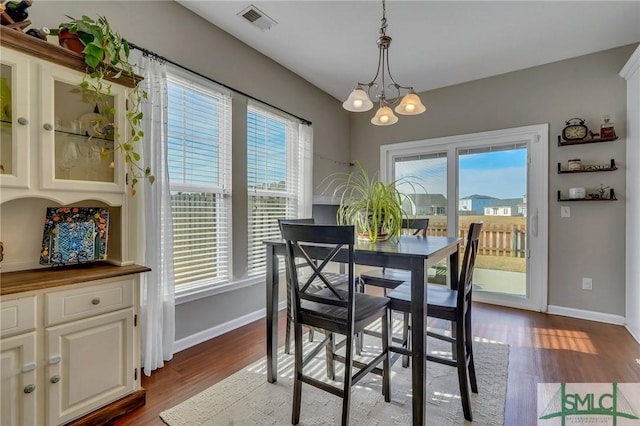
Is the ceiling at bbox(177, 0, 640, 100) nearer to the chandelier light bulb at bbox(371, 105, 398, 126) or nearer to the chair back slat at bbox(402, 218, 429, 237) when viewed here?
the chandelier light bulb at bbox(371, 105, 398, 126)

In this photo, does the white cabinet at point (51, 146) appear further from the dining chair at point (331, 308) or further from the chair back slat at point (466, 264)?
the chair back slat at point (466, 264)

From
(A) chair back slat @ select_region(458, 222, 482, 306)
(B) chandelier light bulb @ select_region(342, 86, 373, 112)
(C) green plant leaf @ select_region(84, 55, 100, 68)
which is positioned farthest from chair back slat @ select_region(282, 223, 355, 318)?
(C) green plant leaf @ select_region(84, 55, 100, 68)

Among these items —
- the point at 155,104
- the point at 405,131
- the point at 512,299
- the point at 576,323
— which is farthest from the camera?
the point at 405,131

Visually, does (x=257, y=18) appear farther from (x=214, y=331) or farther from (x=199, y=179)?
(x=214, y=331)

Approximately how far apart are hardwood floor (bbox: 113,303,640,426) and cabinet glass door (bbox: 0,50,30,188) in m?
1.36

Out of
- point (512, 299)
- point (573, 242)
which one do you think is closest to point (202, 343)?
point (512, 299)

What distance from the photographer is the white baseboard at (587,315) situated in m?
2.98

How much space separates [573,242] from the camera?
10.5 ft

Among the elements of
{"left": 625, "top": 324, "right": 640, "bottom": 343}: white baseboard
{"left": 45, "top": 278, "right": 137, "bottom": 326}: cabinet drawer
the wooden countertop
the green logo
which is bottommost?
the green logo

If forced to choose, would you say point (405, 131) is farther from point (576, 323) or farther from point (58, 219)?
point (58, 219)

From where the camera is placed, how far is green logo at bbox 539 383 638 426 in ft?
5.42

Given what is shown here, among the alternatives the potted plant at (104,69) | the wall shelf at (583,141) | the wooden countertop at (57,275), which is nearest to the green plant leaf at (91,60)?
the potted plant at (104,69)

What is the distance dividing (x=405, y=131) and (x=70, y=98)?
3710 mm

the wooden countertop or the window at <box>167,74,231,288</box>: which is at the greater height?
the window at <box>167,74,231,288</box>
